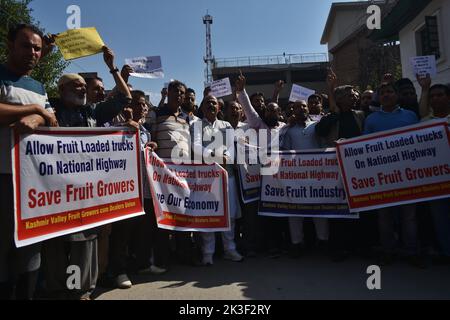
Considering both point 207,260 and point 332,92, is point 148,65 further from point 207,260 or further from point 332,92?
point 207,260

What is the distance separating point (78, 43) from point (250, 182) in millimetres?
2609

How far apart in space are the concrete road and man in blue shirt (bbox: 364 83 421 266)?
0.60 ft

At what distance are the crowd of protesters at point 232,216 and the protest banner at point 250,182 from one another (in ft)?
0.32

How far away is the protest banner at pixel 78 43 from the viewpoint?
313cm

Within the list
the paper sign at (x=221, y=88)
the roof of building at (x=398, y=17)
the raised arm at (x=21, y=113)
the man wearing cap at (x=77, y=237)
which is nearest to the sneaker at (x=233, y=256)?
the man wearing cap at (x=77, y=237)

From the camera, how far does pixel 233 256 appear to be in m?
4.41

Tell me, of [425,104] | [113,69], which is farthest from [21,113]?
[425,104]

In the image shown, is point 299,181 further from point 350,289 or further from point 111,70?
point 111,70

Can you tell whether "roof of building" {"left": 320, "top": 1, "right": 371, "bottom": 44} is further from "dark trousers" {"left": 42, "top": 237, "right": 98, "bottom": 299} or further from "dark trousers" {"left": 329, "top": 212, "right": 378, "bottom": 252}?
"dark trousers" {"left": 42, "top": 237, "right": 98, "bottom": 299}

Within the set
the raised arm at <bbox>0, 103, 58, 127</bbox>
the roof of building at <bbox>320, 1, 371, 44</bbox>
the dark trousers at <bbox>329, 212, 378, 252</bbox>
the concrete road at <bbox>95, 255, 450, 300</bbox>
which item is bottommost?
the concrete road at <bbox>95, 255, 450, 300</bbox>

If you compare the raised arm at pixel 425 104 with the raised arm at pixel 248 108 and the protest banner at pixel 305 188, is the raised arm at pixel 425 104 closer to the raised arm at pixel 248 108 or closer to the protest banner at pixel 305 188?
the protest banner at pixel 305 188

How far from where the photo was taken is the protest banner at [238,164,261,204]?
4602mm

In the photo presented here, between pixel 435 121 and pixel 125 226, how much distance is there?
3.57 meters

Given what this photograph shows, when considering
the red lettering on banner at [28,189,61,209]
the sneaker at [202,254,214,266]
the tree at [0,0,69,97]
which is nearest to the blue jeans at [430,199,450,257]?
the sneaker at [202,254,214,266]
